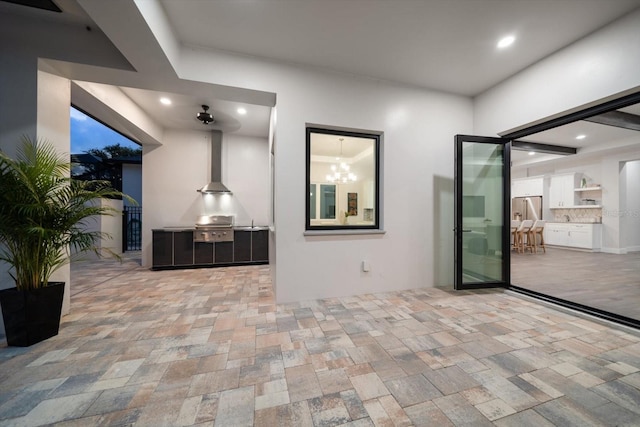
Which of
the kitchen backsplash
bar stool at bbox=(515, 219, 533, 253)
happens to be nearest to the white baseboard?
the kitchen backsplash

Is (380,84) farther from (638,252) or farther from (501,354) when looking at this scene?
(638,252)

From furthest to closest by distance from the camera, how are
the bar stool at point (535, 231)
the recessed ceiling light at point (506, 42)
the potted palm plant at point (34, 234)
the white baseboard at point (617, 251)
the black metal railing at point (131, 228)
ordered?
the bar stool at point (535, 231)
the black metal railing at point (131, 228)
the white baseboard at point (617, 251)
the recessed ceiling light at point (506, 42)
the potted palm plant at point (34, 234)

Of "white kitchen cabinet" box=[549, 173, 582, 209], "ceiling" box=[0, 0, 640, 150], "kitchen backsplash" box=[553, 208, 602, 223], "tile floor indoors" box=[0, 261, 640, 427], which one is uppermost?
"ceiling" box=[0, 0, 640, 150]

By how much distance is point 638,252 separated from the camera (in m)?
6.70

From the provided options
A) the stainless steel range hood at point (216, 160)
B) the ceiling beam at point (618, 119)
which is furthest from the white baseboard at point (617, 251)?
the stainless steel range hood at point (216, 160)

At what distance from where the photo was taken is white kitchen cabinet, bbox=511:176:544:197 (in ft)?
27.3

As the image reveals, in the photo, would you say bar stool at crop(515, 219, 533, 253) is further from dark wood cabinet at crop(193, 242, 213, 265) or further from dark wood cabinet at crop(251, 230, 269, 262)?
dark wood cabinet at crop(193, 242, 213, 265)

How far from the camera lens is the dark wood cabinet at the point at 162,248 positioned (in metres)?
4.66

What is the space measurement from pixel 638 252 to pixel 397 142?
8938 millimetres

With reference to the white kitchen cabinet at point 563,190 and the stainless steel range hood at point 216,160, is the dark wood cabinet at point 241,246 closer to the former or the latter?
the stainless steel range hood at point 216,160

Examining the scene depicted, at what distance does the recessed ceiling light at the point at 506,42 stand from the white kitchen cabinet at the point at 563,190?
782 cm

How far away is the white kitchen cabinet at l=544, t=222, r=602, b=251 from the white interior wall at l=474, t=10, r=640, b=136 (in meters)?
6.81

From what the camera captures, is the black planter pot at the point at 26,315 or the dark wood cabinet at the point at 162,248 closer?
the black planter pot at the point at 26,315

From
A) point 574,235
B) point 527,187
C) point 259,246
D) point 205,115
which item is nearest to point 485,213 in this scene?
point 259,246
